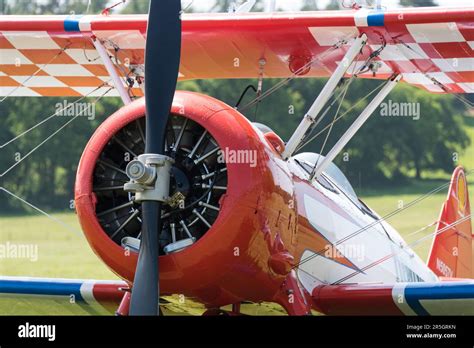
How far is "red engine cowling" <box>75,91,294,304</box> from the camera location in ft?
20.5

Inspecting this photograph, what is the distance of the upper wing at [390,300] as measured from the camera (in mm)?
7336

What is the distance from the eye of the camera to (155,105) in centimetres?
630

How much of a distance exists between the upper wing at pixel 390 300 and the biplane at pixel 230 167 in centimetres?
1

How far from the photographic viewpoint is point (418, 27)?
745 cm

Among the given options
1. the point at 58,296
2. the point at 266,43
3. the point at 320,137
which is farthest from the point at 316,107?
the point at 320,137

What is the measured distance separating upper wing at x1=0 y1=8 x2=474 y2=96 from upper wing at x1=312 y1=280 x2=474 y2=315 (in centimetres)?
160

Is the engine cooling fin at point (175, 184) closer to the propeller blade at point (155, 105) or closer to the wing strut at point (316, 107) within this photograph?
the propeller blade at point (155, 105)

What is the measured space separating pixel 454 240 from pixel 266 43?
344 cm

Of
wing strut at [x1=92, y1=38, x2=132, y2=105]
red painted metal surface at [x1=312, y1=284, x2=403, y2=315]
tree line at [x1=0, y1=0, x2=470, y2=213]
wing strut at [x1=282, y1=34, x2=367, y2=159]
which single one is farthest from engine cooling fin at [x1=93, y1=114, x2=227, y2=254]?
tree line at [x1=0, y1=0, x2=470, y2=213]
